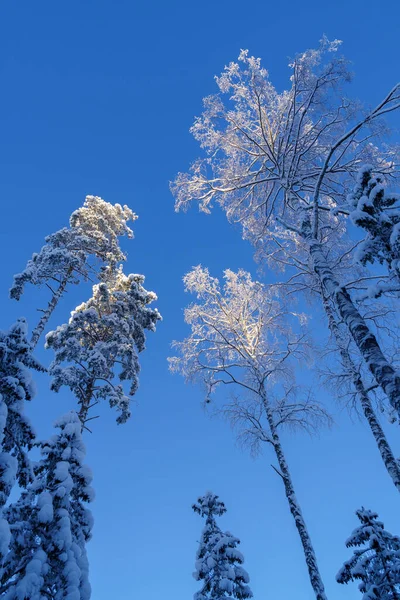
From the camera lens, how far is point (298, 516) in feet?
32.2

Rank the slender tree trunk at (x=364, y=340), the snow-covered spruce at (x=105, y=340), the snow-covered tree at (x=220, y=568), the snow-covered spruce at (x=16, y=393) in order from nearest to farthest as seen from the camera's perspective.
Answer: the slender tree trunk at (x=364, y=340), the snow-covered spruce at (x=16, y=393), the snow-covered tree at (x=220, y=568), the snow-covered spruce at (x=105, y=340)

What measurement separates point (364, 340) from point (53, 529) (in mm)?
6253

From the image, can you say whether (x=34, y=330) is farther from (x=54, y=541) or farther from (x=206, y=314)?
(x=54, y=541)

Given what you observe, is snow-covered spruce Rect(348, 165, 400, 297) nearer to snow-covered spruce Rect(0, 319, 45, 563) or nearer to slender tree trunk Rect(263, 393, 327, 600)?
snow-covered spruce Rect(0, 319, 45, 563)

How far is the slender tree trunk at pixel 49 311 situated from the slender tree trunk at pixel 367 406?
30.3 feet

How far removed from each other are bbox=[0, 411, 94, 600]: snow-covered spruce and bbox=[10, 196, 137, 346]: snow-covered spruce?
6.03 metres

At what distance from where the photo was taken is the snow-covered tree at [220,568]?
391 inches

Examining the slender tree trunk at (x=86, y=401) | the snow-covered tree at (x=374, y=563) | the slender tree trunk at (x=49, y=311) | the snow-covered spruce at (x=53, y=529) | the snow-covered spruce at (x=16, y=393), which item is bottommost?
the snow-covered tree at (x=374, y=563)

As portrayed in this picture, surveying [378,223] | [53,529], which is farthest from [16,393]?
[378,223]

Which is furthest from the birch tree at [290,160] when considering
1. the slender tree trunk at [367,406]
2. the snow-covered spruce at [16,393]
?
the snow-covered spruce at [16,393]

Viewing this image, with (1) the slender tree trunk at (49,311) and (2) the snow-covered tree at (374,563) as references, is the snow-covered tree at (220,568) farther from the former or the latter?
(1) the slender tree trunk at (49,311)

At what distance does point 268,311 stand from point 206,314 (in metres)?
2.46

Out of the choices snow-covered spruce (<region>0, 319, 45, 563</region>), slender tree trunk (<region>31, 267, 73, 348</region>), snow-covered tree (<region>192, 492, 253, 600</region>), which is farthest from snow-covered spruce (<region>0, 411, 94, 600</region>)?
slender tree trunk (<region>31, 267, 73, 348</region>)

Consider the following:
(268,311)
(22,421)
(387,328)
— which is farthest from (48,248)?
(387,328)
